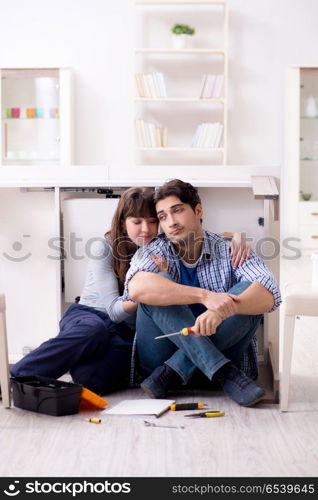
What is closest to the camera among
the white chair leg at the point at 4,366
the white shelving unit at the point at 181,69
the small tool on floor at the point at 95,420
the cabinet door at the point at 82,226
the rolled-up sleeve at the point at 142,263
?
the small tool on floor at the point at 95,420

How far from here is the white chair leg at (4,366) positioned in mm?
2408

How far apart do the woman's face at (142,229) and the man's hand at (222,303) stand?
0.41m

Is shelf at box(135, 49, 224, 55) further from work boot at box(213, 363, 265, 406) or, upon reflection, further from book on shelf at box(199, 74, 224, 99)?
work boot at box(213, 363, 265, 406)

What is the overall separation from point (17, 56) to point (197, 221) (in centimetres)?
446

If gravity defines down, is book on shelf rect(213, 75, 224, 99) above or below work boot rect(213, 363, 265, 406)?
above

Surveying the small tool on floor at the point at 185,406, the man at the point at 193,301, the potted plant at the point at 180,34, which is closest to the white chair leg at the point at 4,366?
the man at the point at 193,301

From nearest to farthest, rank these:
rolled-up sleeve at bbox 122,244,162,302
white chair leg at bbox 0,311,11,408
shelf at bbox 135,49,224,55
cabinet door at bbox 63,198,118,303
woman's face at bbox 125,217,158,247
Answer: white chair leg at bbox 0,311,11,408, rolled-up sleeve at bbox 122,244,162,302, woman's face at bbox 125,217,158,247, cabinet door at bbox 63,198,118,303, shelf at bbox 135,49,224,55

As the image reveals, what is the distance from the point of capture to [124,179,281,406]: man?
2.43 metres

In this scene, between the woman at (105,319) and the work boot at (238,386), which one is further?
the woman at (105,319)

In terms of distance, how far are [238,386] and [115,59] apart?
182 inches

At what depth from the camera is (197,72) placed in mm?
6527

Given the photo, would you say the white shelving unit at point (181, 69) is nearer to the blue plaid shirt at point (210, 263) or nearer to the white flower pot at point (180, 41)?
the white flower pot at point (180, 41)

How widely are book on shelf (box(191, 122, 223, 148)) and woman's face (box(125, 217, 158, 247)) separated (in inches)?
146

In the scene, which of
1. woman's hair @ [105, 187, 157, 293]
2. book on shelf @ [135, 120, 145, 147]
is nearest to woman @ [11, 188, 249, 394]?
woman's hair @ [105, 187, 157, 293]
